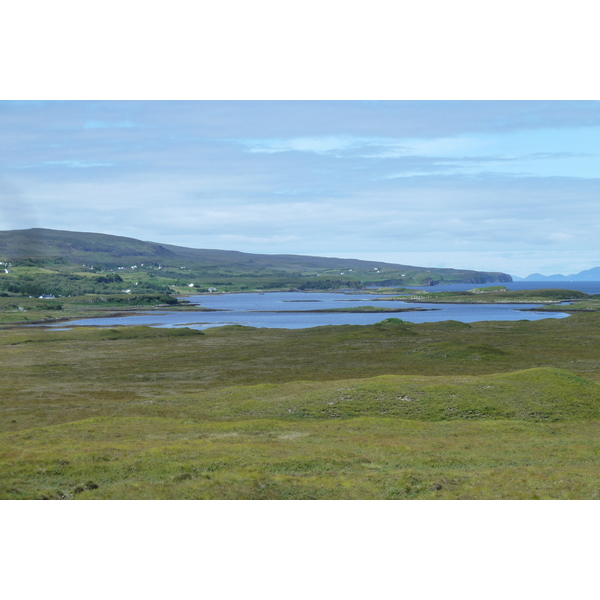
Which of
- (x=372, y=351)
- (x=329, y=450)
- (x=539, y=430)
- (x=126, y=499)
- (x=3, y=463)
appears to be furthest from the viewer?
(x=372, y=351)

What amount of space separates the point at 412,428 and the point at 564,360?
63.2 metres

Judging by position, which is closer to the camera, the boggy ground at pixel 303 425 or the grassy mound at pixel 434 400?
the boggy ground at pixel 303 425

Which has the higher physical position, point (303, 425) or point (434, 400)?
point (434, 400)

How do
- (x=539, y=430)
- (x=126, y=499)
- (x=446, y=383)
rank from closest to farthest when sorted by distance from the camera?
(x=126, y=499) < (x=539, y=430) < (x=446, y=383)

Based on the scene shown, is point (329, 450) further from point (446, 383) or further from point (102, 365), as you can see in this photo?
point (102, 365)

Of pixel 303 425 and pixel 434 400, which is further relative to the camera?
pixel 434 400

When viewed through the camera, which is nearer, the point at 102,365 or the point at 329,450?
the point at 329,450

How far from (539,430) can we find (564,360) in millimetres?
58696

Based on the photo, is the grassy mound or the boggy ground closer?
the boggy ground

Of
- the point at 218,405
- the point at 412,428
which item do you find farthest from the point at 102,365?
the point at 412,428

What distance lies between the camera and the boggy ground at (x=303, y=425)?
32250mm

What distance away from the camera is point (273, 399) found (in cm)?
6328

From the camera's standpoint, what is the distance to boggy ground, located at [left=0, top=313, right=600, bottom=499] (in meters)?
32.2

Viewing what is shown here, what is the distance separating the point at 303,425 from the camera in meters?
51.4
